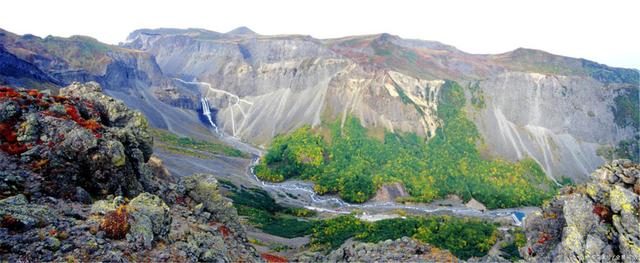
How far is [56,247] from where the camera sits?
545 inches

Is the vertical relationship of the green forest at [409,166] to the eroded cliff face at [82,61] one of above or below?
below

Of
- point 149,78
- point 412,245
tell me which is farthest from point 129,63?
point 412,245

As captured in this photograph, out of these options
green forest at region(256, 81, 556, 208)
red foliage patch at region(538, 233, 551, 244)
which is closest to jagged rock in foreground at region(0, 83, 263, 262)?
red foliage patch at region(538, 233, 551, 244)

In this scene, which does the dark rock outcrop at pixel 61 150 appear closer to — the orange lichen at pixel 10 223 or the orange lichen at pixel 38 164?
the orange lichen at pixel 38 164

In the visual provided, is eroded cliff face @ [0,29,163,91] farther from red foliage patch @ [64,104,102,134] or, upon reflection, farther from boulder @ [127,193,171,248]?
boulder @ [127,193,171,248]

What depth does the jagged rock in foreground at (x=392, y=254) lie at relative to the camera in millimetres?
38812

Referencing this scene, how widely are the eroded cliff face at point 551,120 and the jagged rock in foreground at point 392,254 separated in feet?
270

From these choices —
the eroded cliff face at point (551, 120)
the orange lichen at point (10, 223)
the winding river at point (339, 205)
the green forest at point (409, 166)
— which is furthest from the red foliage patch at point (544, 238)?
the eroded cliff face at point (551, 120)

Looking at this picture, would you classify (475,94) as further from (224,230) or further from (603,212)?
(224,230)

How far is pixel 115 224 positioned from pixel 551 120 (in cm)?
13565

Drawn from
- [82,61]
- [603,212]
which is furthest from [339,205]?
[82,61]

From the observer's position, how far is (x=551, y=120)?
414ft

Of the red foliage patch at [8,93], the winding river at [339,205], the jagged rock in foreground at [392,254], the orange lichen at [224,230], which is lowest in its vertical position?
the winding river at [339,205]

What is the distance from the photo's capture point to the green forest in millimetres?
98875
